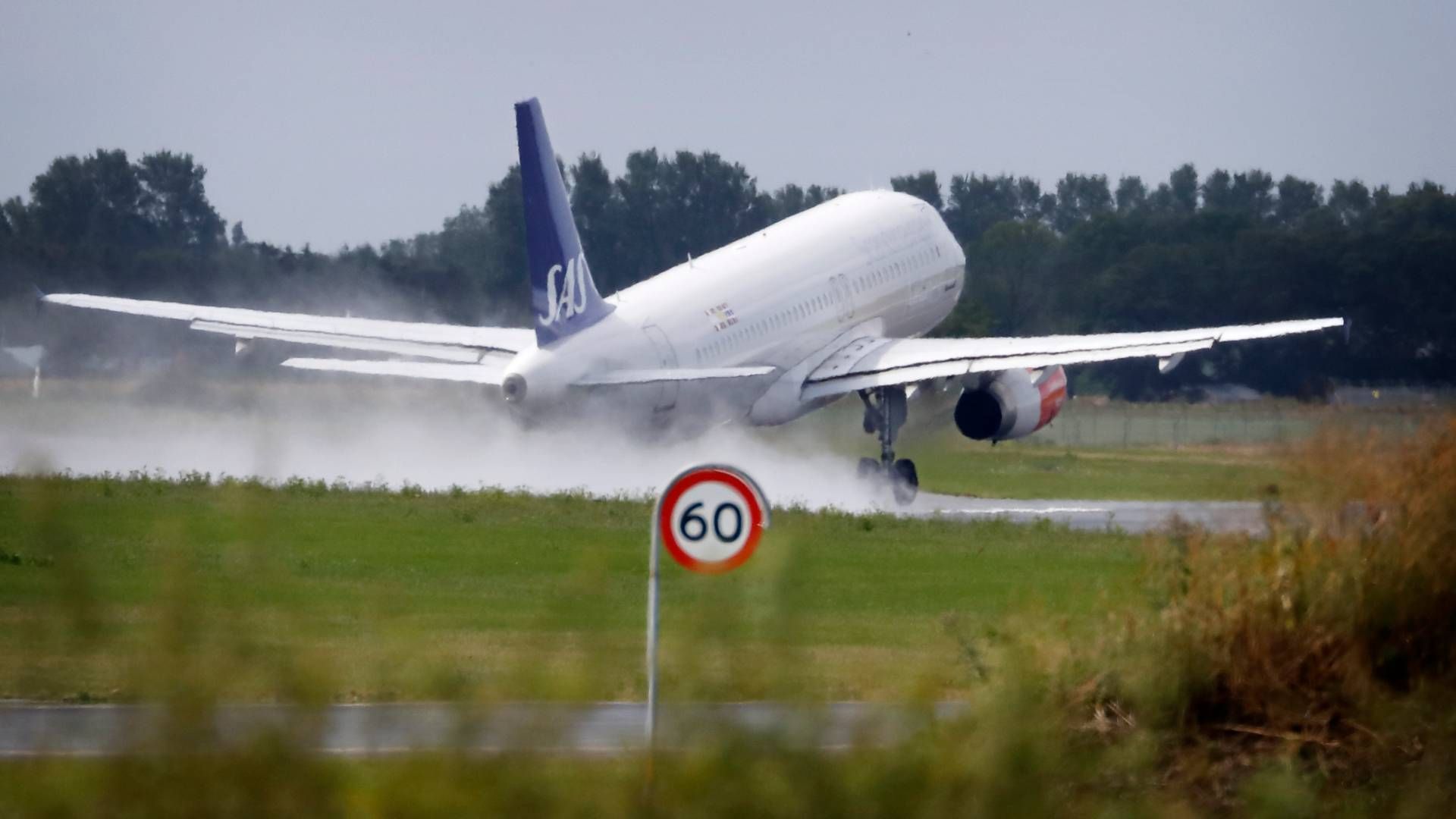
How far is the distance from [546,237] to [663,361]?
3.23 meters

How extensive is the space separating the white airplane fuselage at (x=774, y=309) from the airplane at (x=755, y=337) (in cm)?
4

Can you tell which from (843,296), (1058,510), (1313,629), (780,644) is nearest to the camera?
(780,644)

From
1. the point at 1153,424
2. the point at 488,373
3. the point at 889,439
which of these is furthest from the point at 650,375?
the point at 1153,424

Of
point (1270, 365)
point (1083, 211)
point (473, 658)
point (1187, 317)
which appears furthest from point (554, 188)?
point (1083, 211)

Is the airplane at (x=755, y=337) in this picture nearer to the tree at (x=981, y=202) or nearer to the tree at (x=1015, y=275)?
the tree at (x=1015, y=275)

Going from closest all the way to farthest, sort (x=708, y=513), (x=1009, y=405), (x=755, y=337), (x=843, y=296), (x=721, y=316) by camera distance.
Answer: (x=708, y=513) → (x=721, y=316) → (x=755, y=337) → (x=1009, y=405) → (x=843, y=296)

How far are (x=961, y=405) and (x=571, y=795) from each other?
36.4 meters

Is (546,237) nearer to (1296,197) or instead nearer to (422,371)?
(422,371)

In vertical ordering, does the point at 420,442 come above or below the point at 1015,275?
below

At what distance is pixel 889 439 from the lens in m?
41.3

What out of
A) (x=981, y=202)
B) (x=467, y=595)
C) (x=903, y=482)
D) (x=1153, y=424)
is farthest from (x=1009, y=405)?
(x=981, y=202)

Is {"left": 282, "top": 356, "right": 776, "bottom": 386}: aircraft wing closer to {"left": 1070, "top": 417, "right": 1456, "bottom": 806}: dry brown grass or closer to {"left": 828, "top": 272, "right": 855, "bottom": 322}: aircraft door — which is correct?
{"left": 828, "top": 272, "right": 855, "bottom": 322}: aircraft door

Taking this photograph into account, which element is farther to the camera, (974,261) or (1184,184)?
(1184,184)

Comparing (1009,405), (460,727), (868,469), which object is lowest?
(460,727)
